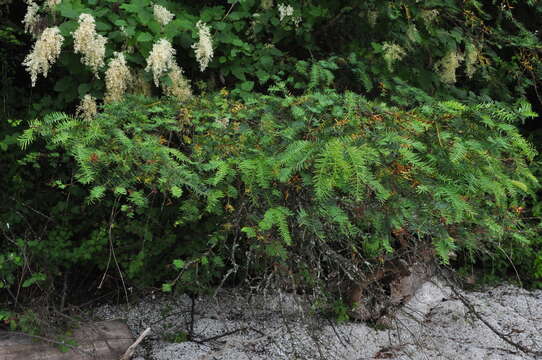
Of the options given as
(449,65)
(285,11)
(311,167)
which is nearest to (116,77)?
(285,11)

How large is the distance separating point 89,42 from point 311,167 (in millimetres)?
1519

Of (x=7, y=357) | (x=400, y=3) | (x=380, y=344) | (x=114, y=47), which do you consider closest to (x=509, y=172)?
(x=380, y=344)

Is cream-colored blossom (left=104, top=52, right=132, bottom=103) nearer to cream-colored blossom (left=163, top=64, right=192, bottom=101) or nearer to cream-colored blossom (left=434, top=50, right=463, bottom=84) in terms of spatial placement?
cream-colored blossom (left=163, top=64, right=192, bottom=101)

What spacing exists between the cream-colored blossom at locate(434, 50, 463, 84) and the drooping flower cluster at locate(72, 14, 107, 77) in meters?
2.42

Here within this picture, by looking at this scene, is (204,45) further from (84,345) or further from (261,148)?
(84,345)

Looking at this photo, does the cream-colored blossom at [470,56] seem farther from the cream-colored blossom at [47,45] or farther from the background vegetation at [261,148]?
the cream-colored blossom at [47,45]

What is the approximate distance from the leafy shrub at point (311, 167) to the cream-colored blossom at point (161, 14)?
0.49 m

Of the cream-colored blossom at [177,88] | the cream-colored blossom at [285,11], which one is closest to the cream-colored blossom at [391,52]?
the cream-colored blossom at [285,11]

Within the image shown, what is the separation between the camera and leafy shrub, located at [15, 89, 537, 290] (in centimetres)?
240

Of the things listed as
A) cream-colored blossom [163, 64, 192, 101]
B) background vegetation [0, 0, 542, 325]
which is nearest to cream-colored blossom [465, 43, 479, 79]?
background vegetation [0, 0, 542, 325]

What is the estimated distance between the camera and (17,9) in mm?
4441

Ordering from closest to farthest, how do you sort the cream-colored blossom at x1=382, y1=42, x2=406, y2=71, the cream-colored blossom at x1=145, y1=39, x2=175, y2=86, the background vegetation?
the background vegetation < the cream-colored blossom at x1=145, y1=39, x2=175, y2=86 < the cream-colored blossom at x1=382, y1=42, x2=406, y2=71

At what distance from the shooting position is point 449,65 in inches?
170

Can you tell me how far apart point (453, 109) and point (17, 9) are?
3318 mm
